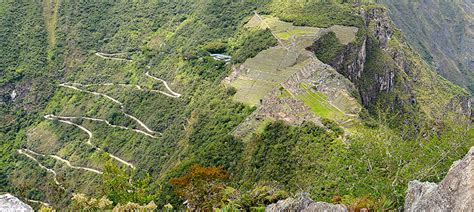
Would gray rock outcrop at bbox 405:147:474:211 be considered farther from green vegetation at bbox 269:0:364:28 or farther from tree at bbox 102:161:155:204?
green vegetation at bbox 269:0:364:28

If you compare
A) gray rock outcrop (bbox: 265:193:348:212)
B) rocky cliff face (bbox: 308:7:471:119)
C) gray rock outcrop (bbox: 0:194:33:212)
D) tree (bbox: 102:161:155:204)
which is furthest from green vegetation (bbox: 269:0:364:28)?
gray rock outcrop (bbox: 0:194:33:212)

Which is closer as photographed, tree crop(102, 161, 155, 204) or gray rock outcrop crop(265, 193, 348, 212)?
gray rock outcrop crop(265, 193, 348, 212)

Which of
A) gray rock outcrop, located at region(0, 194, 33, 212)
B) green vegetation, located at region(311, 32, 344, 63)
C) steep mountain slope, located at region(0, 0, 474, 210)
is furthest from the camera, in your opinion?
green vegetation, located at region(311, 32, 344, 63)

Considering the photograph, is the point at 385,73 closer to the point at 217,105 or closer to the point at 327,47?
the point at 327,47

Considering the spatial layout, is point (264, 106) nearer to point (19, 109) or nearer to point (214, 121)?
point (214, 121)

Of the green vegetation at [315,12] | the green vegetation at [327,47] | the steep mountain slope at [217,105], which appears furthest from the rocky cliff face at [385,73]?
the green vegetation at [315,12]

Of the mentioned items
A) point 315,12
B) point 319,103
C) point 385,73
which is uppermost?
point 319,103

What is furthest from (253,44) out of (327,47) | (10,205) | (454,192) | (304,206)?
(454,192)
